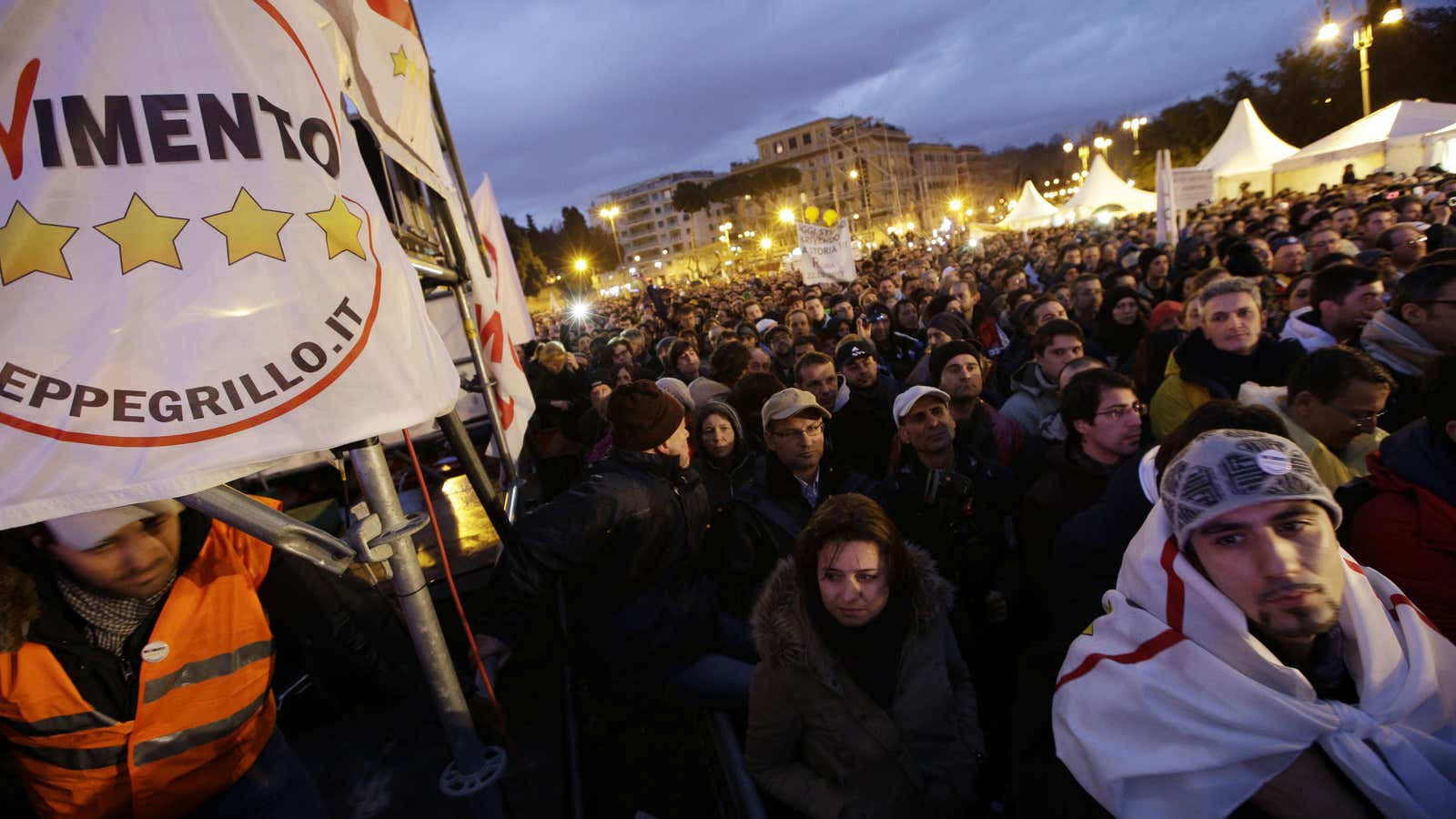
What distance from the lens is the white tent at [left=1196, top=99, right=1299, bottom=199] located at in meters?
23.3

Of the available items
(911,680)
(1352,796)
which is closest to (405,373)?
(911,680)

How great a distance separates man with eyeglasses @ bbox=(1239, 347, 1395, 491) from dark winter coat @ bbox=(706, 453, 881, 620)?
6.08 ft

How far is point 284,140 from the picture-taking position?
146cm

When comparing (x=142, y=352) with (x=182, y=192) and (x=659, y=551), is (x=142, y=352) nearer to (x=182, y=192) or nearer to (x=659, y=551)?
(x=182, y=192)

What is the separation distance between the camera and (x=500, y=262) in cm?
401

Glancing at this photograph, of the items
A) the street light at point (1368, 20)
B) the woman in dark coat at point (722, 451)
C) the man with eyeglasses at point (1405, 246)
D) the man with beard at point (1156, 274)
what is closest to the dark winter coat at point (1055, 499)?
the woman in dark coat at point (722, 451)

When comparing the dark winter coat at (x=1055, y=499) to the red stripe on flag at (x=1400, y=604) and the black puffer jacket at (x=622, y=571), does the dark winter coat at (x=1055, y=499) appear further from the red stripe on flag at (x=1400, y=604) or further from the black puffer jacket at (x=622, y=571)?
the black puffer jacket at (x=622, y=571)

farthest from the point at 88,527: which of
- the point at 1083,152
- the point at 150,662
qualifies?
the point at 1083,152

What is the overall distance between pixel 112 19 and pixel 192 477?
96 centimetres

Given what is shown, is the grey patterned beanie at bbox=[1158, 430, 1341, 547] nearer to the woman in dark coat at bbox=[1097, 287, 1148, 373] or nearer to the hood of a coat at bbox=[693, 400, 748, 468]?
the hood of a coat at bbox=[693, 400, 748, 468]

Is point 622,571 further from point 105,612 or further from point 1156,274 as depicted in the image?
point 1156,274

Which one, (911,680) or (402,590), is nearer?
(402,590)

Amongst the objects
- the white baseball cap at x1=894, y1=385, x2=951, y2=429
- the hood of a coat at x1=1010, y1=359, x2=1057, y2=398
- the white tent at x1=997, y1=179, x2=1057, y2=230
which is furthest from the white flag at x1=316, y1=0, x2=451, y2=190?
the white tent at x1=997, y1=179, x2=1057, y2=230

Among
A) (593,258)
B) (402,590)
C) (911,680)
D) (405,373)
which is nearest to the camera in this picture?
(405,373)
